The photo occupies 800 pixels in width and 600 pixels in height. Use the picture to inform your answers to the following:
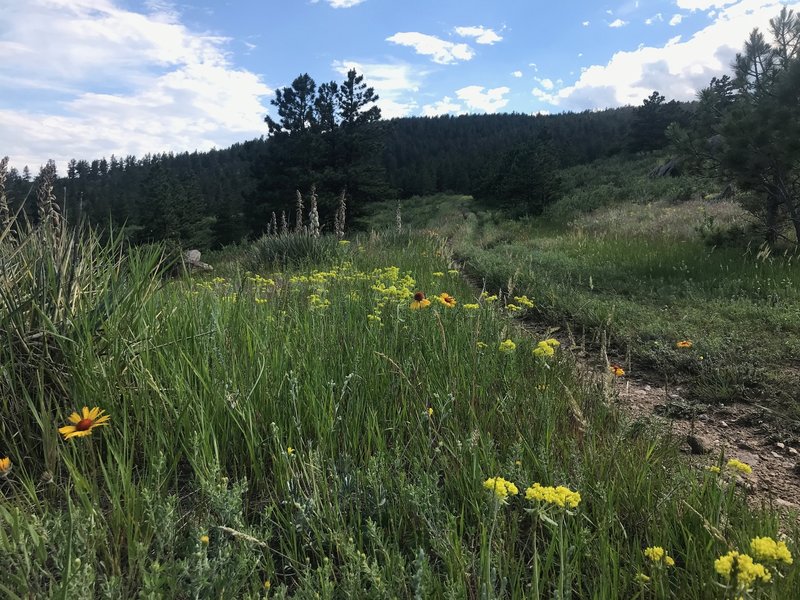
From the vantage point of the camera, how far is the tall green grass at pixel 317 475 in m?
1.22

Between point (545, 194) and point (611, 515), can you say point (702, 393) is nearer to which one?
point (611, 515)

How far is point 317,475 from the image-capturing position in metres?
1.60

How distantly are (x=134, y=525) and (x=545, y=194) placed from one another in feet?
102

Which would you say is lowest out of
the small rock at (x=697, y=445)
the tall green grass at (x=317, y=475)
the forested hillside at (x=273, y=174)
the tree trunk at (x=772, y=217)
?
the small rock at (x=697, y=445)

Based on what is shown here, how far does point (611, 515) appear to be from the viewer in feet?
4.56

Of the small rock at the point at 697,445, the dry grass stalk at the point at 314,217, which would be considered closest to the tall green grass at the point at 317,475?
the small rock at the point at 697,445

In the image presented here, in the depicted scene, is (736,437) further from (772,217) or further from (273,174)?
(273,174)

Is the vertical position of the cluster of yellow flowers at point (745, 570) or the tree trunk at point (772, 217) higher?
the tree trunk at point (772, 217)

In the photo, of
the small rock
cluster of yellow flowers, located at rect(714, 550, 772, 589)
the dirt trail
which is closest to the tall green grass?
cluster of yellow flowers, located at rect(714, 550, 772, 589)

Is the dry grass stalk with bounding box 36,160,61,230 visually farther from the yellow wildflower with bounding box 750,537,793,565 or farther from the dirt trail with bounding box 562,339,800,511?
the yellow wildflower with bounding box 750,537,793,565

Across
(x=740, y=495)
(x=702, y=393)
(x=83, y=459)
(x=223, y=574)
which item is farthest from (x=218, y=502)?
(x=702, y=393)

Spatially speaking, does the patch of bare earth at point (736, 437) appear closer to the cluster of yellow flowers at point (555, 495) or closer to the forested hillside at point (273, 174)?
the cluster of yellow flowers at point (555, 495)

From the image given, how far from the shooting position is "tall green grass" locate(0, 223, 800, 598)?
3.99ft

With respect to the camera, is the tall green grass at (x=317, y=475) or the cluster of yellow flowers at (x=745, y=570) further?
the tall green grass at (x=317, y=475)
